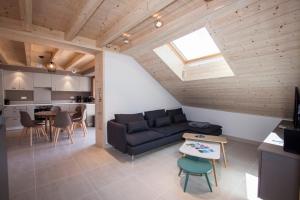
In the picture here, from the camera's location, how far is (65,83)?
6473 mm

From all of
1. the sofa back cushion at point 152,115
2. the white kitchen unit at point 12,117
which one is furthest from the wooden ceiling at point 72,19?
the white kitchen unit at point 12,117

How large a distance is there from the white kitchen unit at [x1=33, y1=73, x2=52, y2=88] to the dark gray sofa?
4238 mm

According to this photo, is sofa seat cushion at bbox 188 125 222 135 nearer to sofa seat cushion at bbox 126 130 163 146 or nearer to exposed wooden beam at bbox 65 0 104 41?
sofa seat cushion at bbox 126 130 163 146

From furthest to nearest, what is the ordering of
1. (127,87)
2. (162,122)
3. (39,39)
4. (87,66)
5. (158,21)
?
(87,66) → (162,122) → (127,87) → (39,39) → (158,21)

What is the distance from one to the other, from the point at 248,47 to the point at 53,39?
3490 millimetres

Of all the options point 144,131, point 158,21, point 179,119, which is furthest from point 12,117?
point 158,21

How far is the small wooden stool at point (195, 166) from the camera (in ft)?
6.46

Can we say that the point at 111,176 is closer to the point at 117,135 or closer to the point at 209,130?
the point at 117,135

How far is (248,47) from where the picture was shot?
→ 2365 mm

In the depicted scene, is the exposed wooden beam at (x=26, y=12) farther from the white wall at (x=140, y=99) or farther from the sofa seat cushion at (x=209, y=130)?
the sofa seat cushion at (x=209, y=130)

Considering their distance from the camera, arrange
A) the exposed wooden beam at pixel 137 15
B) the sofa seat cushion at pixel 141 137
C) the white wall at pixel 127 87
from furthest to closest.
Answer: the white wall at pixel 127 87 < the sofa seat cushion at pixel 141 137 < the exposed wooden beam at pixel 137 15

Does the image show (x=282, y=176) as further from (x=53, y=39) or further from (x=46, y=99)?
(x=46, y=99)

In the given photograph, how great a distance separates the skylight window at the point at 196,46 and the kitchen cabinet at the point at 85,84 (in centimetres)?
502

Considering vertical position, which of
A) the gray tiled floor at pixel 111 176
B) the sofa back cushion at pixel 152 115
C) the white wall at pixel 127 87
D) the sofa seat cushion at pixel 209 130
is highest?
the white wall at pixel 127 87
